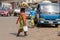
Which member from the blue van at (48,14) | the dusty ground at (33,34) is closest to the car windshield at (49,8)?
the blue van at (48,14)

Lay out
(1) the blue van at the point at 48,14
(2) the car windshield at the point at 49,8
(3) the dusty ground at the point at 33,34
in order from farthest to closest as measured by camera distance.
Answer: (2) the car windshield at the point at 49,8 → (1) the blue van at the point at 48,14 → (3) the dusty ground at the point at 33,34

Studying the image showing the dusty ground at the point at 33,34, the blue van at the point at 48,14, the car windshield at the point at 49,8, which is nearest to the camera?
the dusty ground at the point at 33,34

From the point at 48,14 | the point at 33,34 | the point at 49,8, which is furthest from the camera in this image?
the point at 49,8

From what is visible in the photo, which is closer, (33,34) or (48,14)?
(33,34)

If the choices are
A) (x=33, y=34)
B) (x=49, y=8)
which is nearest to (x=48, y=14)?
(x=49, y=8)

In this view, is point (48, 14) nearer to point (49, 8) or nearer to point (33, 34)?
point (49, 8)

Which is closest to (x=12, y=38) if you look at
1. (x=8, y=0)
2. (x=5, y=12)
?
(x=5, y=12)

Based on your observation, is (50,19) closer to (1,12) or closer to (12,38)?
Answer: (12,38)

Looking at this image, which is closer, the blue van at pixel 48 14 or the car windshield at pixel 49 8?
the blue van at pixel 48 14

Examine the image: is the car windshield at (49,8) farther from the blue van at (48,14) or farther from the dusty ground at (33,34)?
the dusty ground at (33,34)

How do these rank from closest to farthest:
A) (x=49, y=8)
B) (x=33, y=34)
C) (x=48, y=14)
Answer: (x=33, y=34) < (x=48, y=14) < (x=49, y=8)

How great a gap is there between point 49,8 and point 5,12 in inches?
979

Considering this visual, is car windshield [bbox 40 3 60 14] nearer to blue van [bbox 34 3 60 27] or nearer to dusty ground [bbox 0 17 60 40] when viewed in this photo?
blue van [bbox 34 3 60 27]

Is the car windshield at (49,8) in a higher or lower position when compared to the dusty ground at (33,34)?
higher
